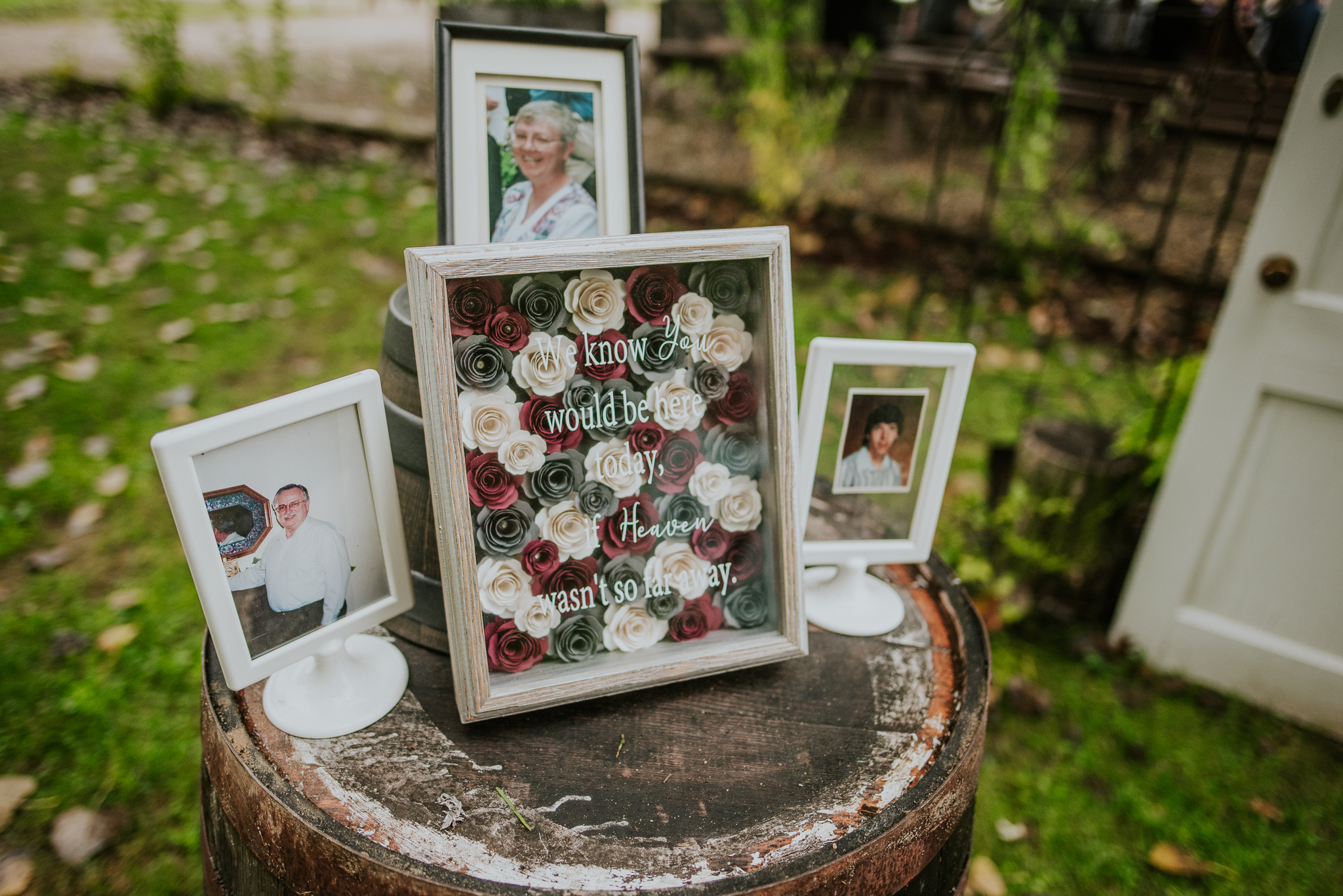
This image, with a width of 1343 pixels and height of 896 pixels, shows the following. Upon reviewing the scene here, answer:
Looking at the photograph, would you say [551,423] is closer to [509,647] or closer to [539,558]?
[539,558]

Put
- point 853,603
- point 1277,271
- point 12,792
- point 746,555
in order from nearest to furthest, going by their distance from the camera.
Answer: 1. point 746,555
2. point 853,603
3. point 12,792
4. point 1277,271

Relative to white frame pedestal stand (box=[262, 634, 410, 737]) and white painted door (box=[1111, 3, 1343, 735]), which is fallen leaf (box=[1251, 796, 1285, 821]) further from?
white frame pedestal stand (box=[262, 634, 410, 737])

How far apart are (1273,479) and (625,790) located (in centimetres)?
195

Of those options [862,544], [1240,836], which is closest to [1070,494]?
[1240,836]

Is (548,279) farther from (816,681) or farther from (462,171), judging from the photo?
(816,681)

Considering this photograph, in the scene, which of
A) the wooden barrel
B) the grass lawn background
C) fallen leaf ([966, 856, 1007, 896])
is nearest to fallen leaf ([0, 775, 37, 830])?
the grass lawn background

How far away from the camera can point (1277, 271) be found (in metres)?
1.88

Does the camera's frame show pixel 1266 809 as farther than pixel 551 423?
Yes

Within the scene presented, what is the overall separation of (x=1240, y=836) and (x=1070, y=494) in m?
0.93

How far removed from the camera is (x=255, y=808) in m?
0.90

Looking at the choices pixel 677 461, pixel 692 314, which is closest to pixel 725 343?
pixel 692 314

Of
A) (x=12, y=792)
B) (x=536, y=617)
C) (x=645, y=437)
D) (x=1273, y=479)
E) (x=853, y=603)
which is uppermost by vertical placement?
(x=645, y=437)

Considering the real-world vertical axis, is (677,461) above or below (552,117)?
below

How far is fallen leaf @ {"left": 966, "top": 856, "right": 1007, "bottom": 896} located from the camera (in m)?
1.79
